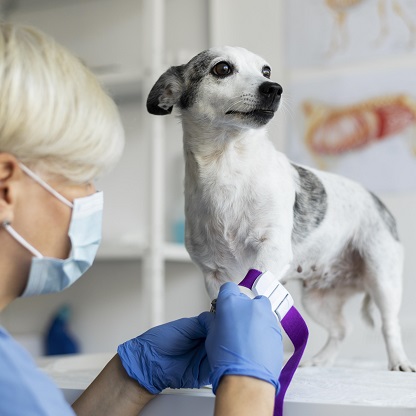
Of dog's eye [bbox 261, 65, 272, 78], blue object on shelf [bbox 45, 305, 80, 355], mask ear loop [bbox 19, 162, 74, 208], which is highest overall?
dog's eye [bbox 261, 65, 272, 78]

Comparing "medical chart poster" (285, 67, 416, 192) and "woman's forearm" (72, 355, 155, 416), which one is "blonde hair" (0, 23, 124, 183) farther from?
"medical chart poster" (285, 67, 416, 192)

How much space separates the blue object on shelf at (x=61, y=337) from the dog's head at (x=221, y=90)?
1.55 meters

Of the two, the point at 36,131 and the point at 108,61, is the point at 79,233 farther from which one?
the point at 108,61

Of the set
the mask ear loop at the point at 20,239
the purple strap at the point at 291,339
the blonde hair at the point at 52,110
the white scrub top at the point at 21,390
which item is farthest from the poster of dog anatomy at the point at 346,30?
the white scrub top at the point at 21,390

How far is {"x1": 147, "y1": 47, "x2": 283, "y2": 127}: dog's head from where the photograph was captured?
1.15 m

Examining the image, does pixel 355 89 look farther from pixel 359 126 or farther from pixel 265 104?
pixel 265 104

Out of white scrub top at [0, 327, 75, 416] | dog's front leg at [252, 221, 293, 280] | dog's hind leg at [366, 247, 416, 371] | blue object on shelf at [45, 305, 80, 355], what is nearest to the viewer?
white scrub top at [0, 327, 75, 416]

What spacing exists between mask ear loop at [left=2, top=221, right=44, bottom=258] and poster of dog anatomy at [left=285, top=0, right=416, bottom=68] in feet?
6.12

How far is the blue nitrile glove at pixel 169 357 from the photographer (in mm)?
906

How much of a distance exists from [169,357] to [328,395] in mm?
224

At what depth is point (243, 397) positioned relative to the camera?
73 centimetres

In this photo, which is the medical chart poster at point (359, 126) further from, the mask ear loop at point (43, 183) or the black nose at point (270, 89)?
the mask ear loop at point (43, 183)

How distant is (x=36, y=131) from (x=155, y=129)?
156cm

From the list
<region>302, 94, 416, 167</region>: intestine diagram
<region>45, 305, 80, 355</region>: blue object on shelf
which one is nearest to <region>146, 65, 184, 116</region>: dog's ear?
<region>302, 94, 416, 167</region>: intestine diagram
